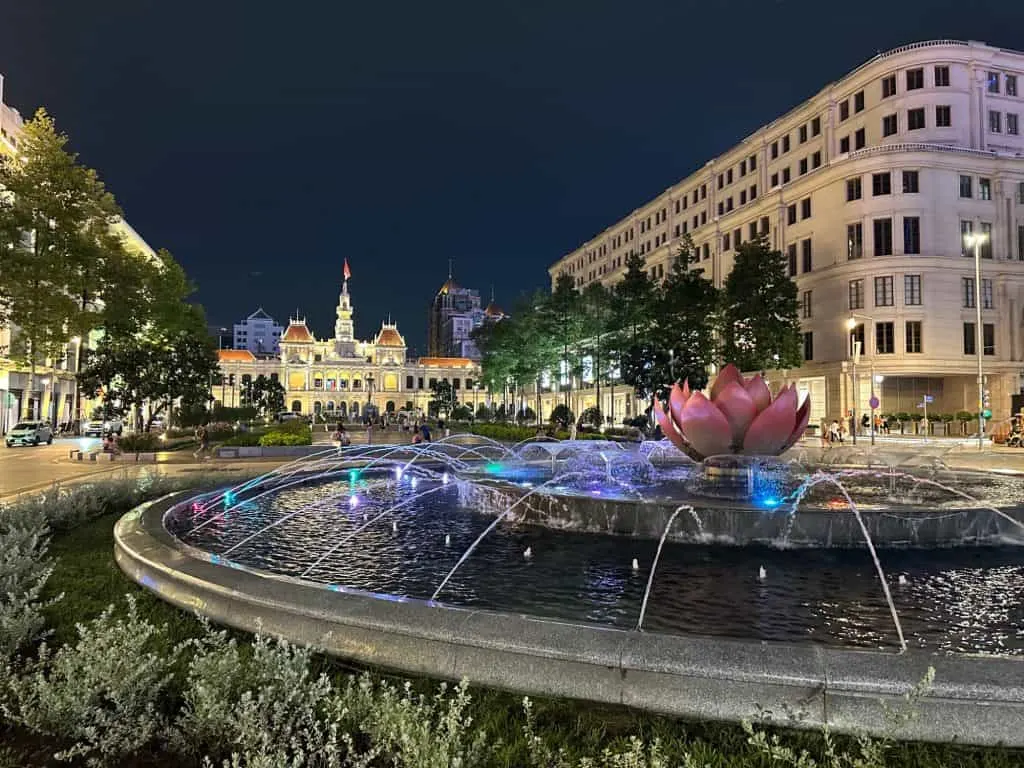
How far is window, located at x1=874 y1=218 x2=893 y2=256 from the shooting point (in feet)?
163

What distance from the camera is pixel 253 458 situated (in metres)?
30.5

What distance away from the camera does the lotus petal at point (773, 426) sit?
39.9 feet

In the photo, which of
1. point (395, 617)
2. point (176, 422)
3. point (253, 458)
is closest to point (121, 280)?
point (253, 458)

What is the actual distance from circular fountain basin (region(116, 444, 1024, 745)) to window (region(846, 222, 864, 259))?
153 ft

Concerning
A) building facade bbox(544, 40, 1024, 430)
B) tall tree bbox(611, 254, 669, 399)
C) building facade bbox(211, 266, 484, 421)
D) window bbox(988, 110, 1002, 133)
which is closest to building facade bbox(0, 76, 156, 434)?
tall tree bbox(611, 254, 669, 399)

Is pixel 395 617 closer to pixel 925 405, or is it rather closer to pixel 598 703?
pixel 598 703

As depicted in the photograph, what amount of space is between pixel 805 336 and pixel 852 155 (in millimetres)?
14185

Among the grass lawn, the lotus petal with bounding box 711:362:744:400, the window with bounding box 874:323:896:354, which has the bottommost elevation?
the grass lawn

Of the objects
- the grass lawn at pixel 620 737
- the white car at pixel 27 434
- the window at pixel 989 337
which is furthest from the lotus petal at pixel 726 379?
the window at pixel 989 337

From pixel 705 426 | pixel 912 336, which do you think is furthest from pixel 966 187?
pixel 705 426

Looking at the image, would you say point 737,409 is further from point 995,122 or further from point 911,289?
point 995,122

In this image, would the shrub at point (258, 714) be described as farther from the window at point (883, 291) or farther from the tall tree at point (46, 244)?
the window at point (883, 291)

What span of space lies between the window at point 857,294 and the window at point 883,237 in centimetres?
240

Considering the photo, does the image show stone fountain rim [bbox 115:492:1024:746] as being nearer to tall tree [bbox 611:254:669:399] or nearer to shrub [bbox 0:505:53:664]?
shrub [bbox 0:505:53:664]
